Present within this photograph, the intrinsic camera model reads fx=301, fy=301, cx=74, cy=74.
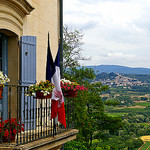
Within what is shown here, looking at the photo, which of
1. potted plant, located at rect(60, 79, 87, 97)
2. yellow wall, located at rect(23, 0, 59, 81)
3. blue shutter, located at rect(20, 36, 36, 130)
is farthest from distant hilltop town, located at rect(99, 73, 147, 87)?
blue shutter, located at rect(20, 36, 36, 130)

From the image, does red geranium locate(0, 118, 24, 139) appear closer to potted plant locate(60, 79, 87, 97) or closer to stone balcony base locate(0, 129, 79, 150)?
stone balcony base locate(0, 129, 79, 150)

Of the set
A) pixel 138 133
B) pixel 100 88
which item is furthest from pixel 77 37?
pixel 138 133

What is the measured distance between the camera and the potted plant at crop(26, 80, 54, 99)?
7049 millimetres

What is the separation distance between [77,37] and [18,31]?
13646 millimetres

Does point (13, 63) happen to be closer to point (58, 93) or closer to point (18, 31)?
point (18, 31)

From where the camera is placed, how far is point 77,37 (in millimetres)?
21969

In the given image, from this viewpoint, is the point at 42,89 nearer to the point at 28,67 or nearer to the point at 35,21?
the point at 28,67

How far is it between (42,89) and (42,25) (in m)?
3.70

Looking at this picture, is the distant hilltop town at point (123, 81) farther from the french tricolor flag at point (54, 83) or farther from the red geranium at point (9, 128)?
the red geranium at point (9, 128)

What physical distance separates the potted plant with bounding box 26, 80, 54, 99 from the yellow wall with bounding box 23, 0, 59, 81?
93.7 inches

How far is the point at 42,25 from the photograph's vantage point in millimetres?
10164

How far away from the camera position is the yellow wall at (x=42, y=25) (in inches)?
370

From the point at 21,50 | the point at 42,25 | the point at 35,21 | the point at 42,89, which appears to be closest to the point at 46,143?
the point at 42,89

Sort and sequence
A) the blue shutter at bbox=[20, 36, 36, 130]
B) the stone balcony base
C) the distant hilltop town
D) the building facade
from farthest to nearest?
the distant hilltop town, the blue shutter at bbox=[20, 36, 36, 130], the building facade, the stone balcony base
